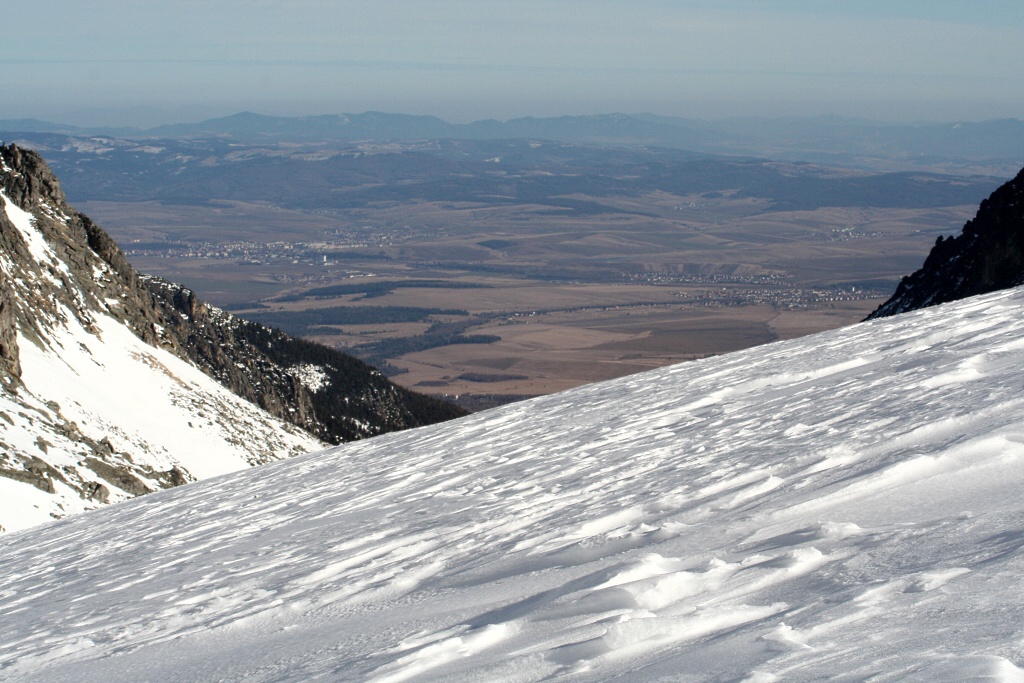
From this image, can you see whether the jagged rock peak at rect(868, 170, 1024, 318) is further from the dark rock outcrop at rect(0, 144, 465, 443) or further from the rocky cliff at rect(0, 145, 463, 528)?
the dark rock outcrop at rect(0, 144, 465, 443)

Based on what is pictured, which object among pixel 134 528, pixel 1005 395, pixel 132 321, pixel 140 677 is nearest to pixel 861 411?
pixel 1005 395

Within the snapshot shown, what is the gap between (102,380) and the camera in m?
38.3

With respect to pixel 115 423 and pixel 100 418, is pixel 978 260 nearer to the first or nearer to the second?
pixel 115 423

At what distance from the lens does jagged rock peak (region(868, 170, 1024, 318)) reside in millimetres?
39250

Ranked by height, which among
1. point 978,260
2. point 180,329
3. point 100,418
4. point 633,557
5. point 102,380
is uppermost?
point 633,557

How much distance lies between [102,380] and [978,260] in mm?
34223

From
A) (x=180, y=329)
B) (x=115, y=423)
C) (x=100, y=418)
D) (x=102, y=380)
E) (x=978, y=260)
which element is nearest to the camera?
Answer: (x=100, y=418)

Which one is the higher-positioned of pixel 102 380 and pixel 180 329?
pixel 102 380

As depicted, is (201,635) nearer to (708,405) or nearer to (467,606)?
(467,606)

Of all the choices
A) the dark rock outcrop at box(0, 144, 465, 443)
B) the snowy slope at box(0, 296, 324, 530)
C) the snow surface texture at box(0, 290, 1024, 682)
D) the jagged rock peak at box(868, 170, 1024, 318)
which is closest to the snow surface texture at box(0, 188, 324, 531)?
the snowy slope at box(0, 296, 324, 530)

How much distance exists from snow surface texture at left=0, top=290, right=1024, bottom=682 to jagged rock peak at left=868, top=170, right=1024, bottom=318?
1103 inches

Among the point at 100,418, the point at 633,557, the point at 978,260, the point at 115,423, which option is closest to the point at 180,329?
the point at 115,423

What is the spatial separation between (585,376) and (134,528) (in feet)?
399

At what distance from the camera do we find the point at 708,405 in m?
12.9
